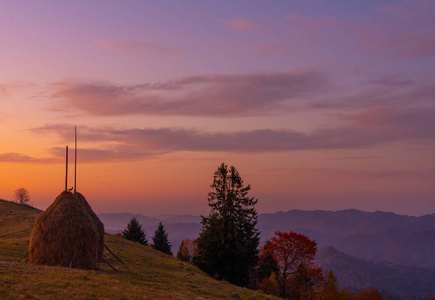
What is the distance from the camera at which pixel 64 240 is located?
91.8 ft

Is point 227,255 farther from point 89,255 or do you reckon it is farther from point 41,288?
point 41,288

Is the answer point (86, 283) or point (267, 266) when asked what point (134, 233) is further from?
point (86, 283)

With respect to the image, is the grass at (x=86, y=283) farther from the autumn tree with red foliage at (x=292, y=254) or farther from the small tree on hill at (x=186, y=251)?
the small tree on hill at (x=186, y=251)

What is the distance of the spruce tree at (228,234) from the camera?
60.6 meters

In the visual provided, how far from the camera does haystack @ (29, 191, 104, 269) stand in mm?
27953

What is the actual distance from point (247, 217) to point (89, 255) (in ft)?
122

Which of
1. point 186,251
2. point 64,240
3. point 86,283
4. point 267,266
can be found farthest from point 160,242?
point 86,283

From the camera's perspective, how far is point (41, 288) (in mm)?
19719

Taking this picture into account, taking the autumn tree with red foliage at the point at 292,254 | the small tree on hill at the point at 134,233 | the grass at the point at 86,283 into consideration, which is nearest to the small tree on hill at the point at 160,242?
the small tree on hill at the point at 134,233

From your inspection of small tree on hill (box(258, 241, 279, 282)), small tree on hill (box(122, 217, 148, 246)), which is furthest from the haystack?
small tree on hill (box(122, 217, 148, 246))

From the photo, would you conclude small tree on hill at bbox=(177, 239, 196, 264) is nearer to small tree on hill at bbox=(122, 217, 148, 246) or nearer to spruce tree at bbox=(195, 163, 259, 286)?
small tree on hill at bbox=(122, 217, 148, 246)

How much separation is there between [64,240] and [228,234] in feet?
118

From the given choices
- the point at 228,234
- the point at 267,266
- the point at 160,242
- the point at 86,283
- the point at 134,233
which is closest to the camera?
the point at 86,283

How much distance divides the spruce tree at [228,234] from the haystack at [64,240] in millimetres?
33517
